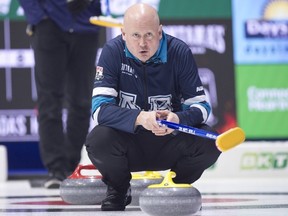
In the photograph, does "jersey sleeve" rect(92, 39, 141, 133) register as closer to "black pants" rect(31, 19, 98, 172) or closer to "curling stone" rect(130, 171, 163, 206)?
"curling stone" rect(130, 171, 163, 206)

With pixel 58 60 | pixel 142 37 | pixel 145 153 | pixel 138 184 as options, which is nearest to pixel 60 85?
pixel 58 60

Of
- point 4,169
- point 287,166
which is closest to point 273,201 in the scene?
point 287,166

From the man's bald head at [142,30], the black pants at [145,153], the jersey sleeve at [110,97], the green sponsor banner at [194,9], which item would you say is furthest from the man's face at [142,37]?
the green sponsor banner at [194,9]

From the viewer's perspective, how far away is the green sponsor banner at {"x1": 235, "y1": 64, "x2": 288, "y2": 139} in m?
6.72

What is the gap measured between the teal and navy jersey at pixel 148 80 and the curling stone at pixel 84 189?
1.55 ft

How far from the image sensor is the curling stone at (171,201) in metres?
3.16

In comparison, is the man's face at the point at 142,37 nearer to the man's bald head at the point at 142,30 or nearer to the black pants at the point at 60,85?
the man's bald head at the point at 142,30

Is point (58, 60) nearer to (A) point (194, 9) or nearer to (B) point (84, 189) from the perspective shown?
(B) point (84, 189)

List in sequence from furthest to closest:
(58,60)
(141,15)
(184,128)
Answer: (58,60)
(141,15)
(184,128)

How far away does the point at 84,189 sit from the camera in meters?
3.85

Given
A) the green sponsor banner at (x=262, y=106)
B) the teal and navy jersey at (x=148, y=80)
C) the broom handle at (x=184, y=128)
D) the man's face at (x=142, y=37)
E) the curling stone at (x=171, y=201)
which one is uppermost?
the man's face at (x=142, y=37)

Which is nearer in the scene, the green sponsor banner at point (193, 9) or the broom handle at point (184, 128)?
the broom handle at point (184, 128)

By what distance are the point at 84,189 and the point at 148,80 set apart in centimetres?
69

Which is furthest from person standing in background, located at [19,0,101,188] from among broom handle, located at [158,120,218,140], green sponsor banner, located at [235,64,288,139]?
broom handle, located at [158,120,218,140]
